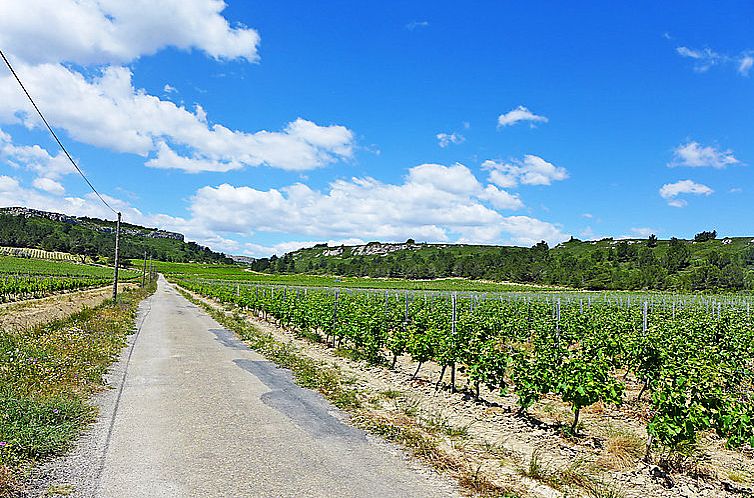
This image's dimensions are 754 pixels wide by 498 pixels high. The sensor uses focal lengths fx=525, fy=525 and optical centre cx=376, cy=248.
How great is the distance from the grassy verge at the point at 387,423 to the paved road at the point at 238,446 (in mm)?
281

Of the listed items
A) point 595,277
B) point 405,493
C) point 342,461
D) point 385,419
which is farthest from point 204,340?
point 595,277

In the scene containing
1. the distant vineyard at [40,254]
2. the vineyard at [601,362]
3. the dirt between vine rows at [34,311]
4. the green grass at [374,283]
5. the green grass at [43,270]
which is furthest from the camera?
the distant vineyard at [40,254]

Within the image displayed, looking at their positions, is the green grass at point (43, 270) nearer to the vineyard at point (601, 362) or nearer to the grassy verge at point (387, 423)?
the grassy verge at point (387, 423)

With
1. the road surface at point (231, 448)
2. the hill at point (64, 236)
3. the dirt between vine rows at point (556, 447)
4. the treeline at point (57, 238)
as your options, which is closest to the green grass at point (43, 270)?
the hill at point (64, 236)

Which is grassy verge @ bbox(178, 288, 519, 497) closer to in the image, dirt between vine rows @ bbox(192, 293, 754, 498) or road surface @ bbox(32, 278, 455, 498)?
dirt between vine rows @ bbox(192, 293, 754, 498)

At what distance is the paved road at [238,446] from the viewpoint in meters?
5.18

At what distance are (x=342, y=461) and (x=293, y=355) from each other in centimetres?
849

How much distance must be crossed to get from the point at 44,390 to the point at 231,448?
12.4 feet

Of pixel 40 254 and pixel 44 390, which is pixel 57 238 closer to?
pixel 40 254

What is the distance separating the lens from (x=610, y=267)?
103312 millimetres

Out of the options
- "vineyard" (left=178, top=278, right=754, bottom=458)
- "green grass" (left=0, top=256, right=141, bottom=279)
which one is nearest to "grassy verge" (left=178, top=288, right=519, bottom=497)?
"vineyard" (left=178, top=278, right=754, bottom=458)

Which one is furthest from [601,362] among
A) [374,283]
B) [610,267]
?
[610,267]

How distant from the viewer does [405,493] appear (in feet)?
16.9

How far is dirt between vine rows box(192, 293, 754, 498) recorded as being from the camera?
223 inches
